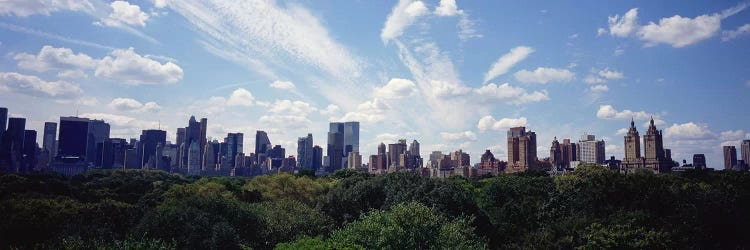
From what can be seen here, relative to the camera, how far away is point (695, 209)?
148 feet

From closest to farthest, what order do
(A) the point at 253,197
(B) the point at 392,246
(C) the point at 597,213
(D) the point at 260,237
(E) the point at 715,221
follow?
(B) the point at 392,246 < (E) the point at 715,221 < (D) the point at 260,237 < (C) the point at 597,213 < (A) the point at 253,197

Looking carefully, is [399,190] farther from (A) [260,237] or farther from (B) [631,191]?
(B) [631,191]

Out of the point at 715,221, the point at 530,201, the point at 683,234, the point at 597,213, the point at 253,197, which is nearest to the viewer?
the point at 683,234

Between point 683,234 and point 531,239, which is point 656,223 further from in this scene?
point 531,239

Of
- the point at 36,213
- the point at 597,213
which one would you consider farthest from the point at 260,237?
the point at 597,213

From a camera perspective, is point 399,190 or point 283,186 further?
point 283,186

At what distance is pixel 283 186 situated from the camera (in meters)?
81.2

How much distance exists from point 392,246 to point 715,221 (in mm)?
29290

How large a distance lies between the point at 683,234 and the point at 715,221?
622 cm

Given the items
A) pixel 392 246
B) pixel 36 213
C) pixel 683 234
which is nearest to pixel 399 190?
pixel 392 246

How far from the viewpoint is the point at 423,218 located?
119 ft

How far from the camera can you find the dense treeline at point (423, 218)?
36.8 m

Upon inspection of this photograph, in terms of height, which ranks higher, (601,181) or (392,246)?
(601,181)

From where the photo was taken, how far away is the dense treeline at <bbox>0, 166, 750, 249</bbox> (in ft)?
121
